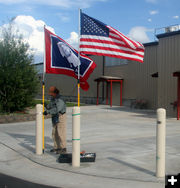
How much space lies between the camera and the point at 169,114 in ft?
59.0

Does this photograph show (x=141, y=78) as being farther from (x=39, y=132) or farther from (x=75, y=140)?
(x=75, y=140)

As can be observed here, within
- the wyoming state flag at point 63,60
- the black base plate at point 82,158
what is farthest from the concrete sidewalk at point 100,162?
the wyoming state flag at point 63,60

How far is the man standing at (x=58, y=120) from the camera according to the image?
752 cm

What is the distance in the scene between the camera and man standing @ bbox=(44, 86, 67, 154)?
7.52 m

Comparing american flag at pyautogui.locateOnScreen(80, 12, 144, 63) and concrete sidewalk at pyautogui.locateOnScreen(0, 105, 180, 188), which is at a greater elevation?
american flag at pyautogui.locateOnScreen(80, 12, 144, 63)

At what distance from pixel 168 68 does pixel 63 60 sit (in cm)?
1161

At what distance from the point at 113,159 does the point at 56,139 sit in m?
1.66

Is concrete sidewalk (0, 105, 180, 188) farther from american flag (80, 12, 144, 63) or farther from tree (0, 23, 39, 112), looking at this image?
tree (0, 23, 39, 112)

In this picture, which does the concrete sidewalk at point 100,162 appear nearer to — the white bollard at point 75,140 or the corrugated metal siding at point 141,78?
the white bollard at point 75,140

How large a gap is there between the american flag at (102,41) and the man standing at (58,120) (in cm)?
146

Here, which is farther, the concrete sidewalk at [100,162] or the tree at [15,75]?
the tree at [15,75]

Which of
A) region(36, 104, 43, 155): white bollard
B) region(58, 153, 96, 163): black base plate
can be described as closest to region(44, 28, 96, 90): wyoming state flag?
region(36, 104, 43, 155): white bollard

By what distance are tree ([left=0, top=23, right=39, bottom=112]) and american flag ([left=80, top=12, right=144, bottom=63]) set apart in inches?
367

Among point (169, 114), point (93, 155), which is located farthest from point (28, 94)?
point (93, 155)
